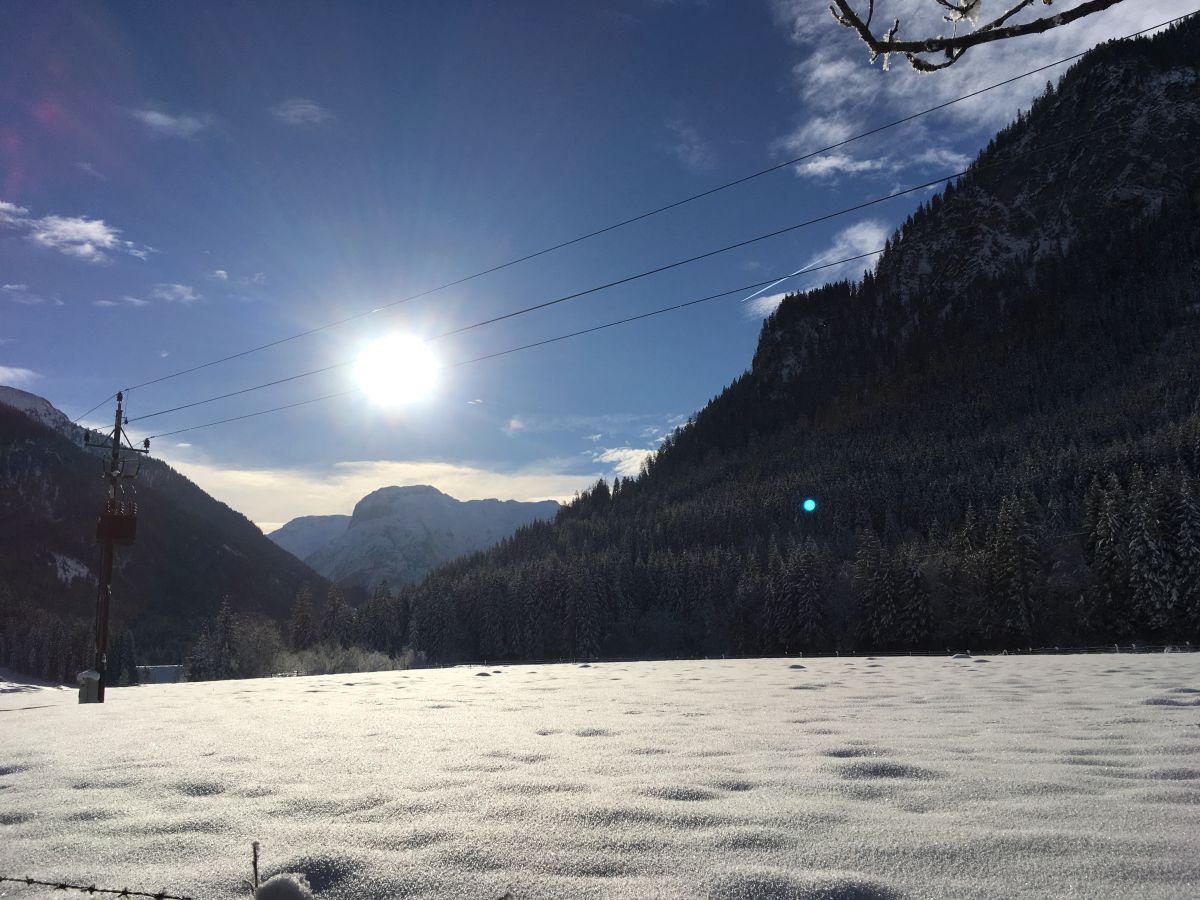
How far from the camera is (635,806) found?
341 centimetres

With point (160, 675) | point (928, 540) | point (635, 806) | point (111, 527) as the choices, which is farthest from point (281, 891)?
point (160, 675)

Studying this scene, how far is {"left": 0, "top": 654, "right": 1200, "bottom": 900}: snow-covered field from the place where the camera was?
2.57m

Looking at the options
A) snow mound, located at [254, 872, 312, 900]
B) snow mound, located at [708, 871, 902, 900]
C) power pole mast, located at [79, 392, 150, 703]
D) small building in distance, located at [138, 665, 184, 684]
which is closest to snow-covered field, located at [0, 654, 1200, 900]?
snow mound, located at [708, 871, 902, 900]

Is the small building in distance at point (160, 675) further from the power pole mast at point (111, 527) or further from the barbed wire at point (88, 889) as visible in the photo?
the barbed wire at point (88, 889)

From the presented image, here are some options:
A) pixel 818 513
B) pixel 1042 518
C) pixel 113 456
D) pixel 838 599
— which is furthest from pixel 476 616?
pixel 113 456

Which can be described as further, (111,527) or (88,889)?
(111,527)

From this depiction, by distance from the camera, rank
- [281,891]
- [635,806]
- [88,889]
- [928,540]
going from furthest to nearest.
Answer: [928,540], [635,806], [88,889], [281,891]

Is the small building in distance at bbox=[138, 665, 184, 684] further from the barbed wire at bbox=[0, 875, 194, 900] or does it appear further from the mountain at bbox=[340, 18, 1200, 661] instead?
the barbed wire at bbox=[0, 875, 194, 900]

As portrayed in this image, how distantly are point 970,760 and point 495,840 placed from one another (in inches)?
127

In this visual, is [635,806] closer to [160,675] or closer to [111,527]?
[111,527]

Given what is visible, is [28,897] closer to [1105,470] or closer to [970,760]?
[970,760]

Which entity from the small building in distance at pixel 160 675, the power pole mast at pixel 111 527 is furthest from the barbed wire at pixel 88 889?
the small building in distance at pixel 160 675

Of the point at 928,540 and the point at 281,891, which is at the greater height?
the point at 928,540

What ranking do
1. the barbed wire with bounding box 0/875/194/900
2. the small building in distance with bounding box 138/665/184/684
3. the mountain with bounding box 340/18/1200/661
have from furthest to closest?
the small building in distance with bounding box 138/665/184/684, the mountain with bounding box 340/18/1200/661, the barbed wire with bounding box 0/875/194/900
